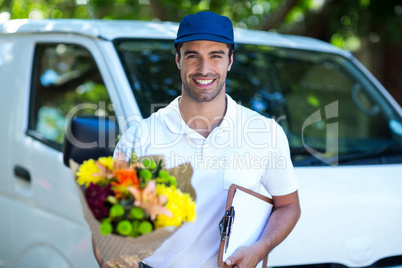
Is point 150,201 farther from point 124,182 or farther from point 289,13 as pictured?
point 289,13

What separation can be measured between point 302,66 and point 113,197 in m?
2.80

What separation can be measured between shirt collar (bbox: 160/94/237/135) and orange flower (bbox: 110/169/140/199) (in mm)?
662

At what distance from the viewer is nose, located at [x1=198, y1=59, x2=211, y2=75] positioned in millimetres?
2126

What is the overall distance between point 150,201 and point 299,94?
2.98 metres

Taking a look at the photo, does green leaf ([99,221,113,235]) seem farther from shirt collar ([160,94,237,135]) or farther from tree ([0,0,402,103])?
tree ([0,0,402,103])

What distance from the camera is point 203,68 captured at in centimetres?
213

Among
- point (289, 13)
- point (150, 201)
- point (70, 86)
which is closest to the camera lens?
point (150, 201)

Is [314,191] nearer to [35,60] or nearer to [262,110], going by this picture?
[262,110]

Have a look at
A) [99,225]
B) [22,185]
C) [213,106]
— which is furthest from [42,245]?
[99,225]

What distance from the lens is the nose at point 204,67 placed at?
213 cm

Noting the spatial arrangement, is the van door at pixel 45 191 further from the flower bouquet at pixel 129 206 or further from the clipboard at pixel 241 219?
the flower bouquet at pixel 129 206

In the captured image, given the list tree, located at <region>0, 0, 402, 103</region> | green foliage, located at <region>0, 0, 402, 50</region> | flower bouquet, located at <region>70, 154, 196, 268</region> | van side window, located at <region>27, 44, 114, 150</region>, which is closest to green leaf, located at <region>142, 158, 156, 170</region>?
flower bouquet, located at <region>70, 154, 196, 268</region>

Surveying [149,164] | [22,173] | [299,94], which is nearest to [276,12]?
[299,94]

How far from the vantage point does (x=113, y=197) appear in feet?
4.73
